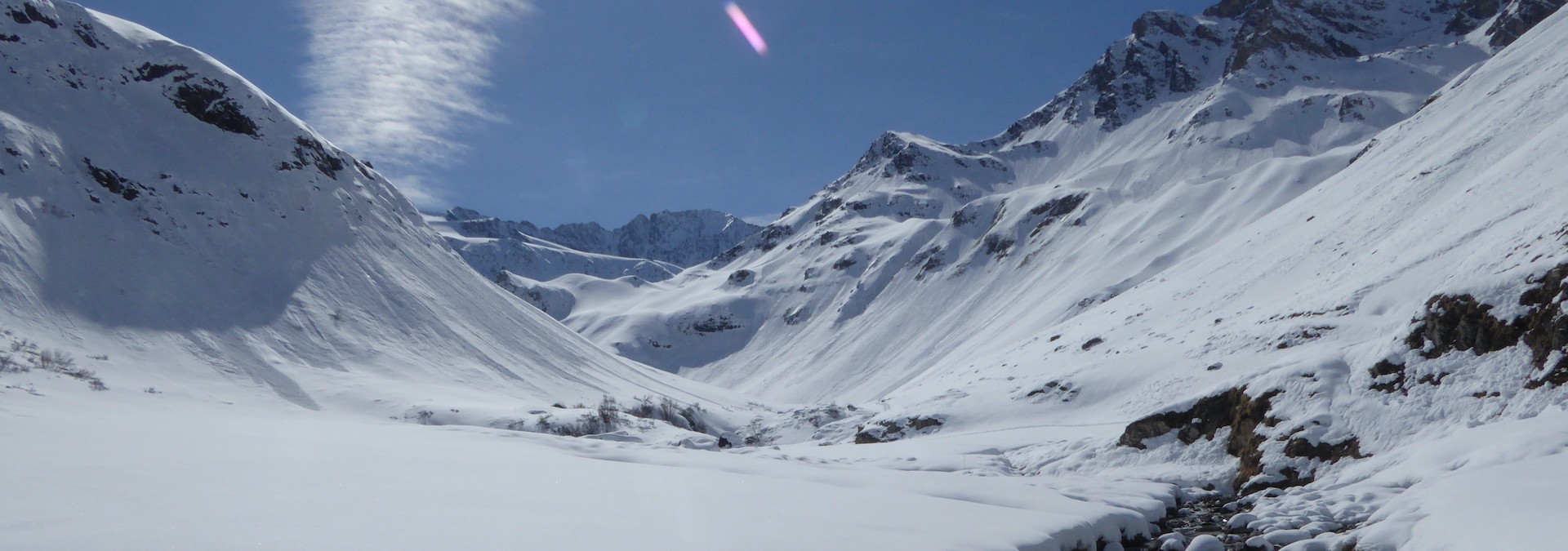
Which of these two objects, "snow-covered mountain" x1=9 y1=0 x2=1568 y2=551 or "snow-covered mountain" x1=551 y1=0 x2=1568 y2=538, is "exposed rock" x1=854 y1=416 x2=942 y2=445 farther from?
"snow-covered mountain" x1=9 y1=0 x2=1568 y2=551

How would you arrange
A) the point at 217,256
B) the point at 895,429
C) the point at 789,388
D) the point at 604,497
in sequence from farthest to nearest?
the point at 789,388 < the point at 217,256 < the point at 895,429 < the point at 604,497

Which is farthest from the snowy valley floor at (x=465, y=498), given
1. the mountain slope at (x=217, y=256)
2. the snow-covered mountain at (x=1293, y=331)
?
the mountain slope at (x=217, y=256)

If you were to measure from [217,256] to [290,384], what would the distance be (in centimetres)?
1708

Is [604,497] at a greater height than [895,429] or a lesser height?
lesser

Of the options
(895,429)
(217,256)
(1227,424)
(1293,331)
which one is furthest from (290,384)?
(1293,331)

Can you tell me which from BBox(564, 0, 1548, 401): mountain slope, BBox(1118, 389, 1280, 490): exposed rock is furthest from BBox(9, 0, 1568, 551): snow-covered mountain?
BBox(564, 0, 1548, 401): mountain slope

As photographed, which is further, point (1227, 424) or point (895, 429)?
point (895, 429)

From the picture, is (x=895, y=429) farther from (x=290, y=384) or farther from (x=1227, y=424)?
(x=290, y=384)

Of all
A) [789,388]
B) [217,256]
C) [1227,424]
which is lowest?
[1227,424]

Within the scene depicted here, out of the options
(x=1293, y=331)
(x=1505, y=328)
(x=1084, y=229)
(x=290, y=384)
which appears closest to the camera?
(x=1505, y=328)

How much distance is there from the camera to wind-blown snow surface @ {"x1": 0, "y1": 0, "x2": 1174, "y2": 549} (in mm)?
8578

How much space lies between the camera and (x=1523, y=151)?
104 ft

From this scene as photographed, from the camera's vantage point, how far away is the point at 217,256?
54.0 m

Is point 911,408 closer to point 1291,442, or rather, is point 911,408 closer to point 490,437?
point 1291,442
